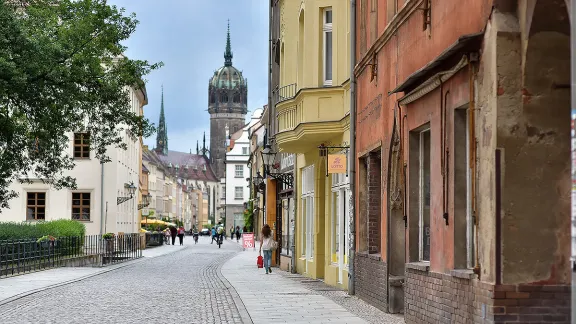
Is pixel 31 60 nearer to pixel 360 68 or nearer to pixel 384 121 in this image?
pixel 360 68

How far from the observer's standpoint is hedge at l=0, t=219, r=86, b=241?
3522cm

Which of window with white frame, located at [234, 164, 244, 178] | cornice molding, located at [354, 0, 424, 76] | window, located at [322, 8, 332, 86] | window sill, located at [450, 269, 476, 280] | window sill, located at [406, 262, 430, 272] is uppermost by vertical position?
window with white frame, located at [234, 164, 244, 178]

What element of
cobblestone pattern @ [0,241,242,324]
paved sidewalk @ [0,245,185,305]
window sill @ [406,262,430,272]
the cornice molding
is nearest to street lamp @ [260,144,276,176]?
cobblestone pattern @ [0,241,242,324]

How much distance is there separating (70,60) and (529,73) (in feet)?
77.1

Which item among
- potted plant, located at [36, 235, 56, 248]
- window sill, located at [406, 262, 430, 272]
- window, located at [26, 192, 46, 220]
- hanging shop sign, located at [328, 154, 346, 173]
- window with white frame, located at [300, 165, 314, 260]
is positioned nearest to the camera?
window sill, located at [406, 262, 430, 272]

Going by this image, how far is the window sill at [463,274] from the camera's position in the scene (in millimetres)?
9922

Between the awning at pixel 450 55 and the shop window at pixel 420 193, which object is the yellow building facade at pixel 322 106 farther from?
the awning at pixel 450 55

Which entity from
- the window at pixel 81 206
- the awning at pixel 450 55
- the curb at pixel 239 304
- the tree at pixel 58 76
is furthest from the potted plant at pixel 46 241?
the window at pixel 81 206

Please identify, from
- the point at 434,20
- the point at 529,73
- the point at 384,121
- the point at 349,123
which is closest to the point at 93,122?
the point at 349,123

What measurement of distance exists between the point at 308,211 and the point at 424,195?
1416cm

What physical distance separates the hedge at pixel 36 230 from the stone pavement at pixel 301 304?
12.5 m

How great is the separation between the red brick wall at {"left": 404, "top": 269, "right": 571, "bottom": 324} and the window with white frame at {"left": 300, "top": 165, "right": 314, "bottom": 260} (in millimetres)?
15100

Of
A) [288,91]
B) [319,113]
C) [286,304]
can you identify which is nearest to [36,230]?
[288,91]

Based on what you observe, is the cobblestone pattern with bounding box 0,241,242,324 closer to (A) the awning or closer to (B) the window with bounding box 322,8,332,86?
(A) the awning
